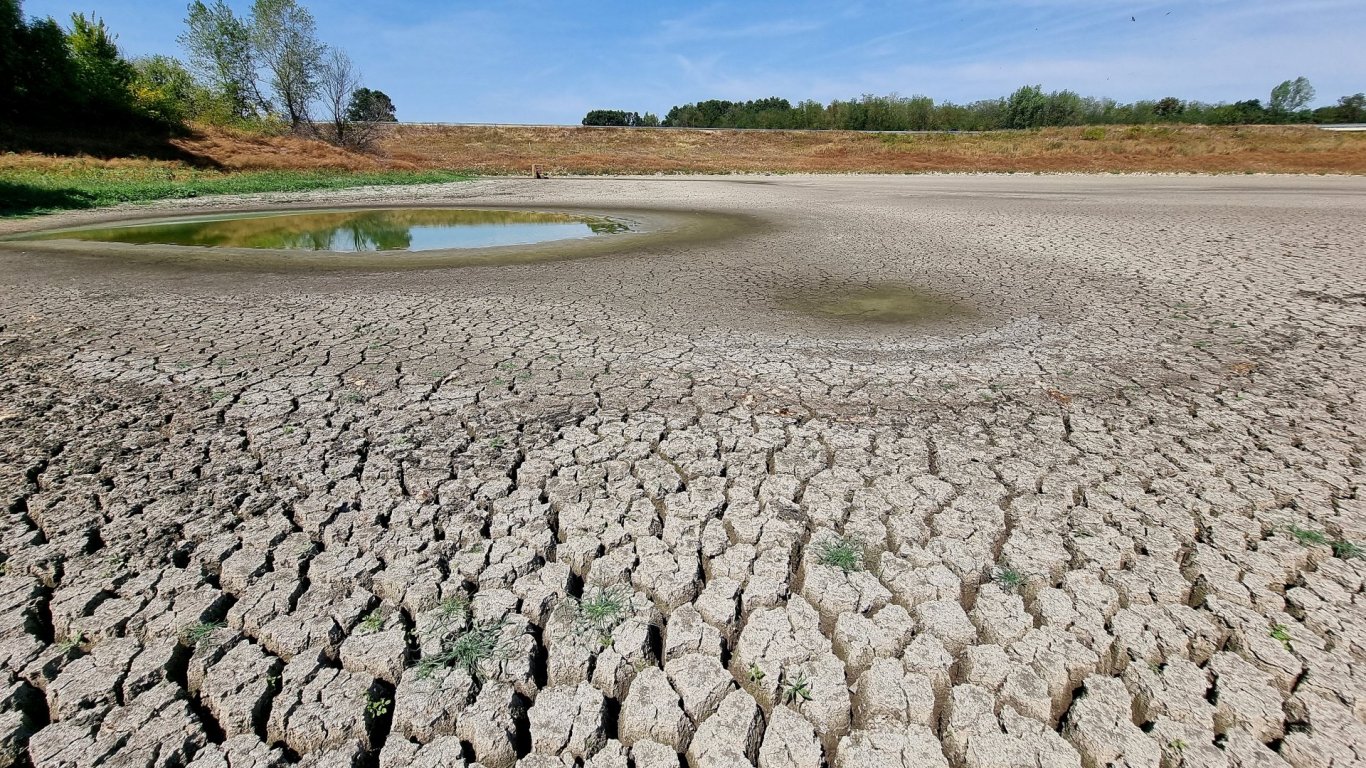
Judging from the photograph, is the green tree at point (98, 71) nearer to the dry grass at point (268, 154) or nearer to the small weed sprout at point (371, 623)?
the dry grass at point (268, 154)

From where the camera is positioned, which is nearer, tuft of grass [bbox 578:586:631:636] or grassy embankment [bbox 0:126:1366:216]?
tuft of grass [bbox 578:586:631:636]

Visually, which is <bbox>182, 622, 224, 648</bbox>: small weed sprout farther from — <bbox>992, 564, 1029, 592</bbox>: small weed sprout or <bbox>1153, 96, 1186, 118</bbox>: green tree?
<bbox>1153, 96, 1186, 118</bbox>: green tree

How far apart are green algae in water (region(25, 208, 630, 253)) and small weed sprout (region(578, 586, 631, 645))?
9409 mm

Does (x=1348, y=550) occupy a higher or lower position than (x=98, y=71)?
lower

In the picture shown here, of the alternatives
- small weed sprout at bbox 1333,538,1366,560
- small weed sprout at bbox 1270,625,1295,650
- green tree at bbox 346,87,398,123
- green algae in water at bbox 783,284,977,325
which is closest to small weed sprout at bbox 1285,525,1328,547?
small weed sprout at bbox 1333,538,1366,560

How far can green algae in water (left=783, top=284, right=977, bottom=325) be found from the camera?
20.9 feet

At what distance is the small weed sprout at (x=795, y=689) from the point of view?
2.07 metres

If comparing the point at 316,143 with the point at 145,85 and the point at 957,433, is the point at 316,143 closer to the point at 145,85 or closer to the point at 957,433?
the point at 145,85

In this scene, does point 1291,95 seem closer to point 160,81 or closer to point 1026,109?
point 1026,109

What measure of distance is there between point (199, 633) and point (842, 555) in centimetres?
247

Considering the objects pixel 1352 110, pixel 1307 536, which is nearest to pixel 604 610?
pixel 1307 536

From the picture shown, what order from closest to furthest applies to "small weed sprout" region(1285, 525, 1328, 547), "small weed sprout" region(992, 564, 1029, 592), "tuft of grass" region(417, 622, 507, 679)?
"tuft of grass" region(417, 622, 507, 679) < "small weed sprout" region(992, 564, 1029, 592) < "small weed sprout" region(1285, 525, 1328, 547)

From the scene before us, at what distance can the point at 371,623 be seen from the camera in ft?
7.68

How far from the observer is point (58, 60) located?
29.8 metres
